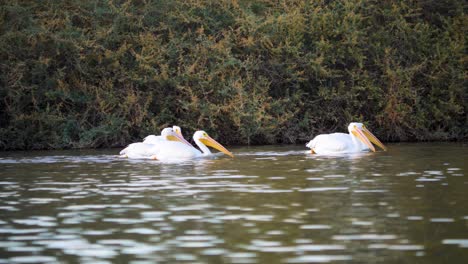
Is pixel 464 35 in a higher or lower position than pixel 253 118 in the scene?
higher

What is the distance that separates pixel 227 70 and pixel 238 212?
1526cm

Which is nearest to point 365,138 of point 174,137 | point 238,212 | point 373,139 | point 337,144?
point 373,139

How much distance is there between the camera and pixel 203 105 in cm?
2522

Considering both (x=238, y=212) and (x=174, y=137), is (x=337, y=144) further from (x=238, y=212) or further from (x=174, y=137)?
(x=238, y=212)

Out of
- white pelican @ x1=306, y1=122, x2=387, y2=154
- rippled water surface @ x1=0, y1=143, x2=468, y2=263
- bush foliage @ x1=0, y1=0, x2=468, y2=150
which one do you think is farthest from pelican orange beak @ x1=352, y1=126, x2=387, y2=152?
rippled water surface @ x1=0, y1=143, x2=468, y2=263

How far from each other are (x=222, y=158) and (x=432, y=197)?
27.0 feet

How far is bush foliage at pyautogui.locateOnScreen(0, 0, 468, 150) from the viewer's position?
2495 cm

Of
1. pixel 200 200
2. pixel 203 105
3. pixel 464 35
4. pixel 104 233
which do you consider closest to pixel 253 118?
pixel 203 105

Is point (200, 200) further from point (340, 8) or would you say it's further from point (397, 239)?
point (340, 8)

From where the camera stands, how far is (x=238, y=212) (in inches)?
422

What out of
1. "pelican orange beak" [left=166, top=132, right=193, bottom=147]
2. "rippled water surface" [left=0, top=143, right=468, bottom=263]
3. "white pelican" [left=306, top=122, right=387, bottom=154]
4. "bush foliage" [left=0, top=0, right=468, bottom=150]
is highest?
"bush foliage" [left=0, top=0, right=468, bottom=150]

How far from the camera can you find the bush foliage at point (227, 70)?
2495 cm

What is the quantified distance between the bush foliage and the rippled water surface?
700cm

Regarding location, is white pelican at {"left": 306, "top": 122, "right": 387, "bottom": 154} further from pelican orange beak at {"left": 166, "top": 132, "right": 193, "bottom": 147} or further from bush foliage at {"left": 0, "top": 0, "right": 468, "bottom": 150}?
bush foliage at {"left": 0, "top": 0, "right": 468, "bottom": 150}
